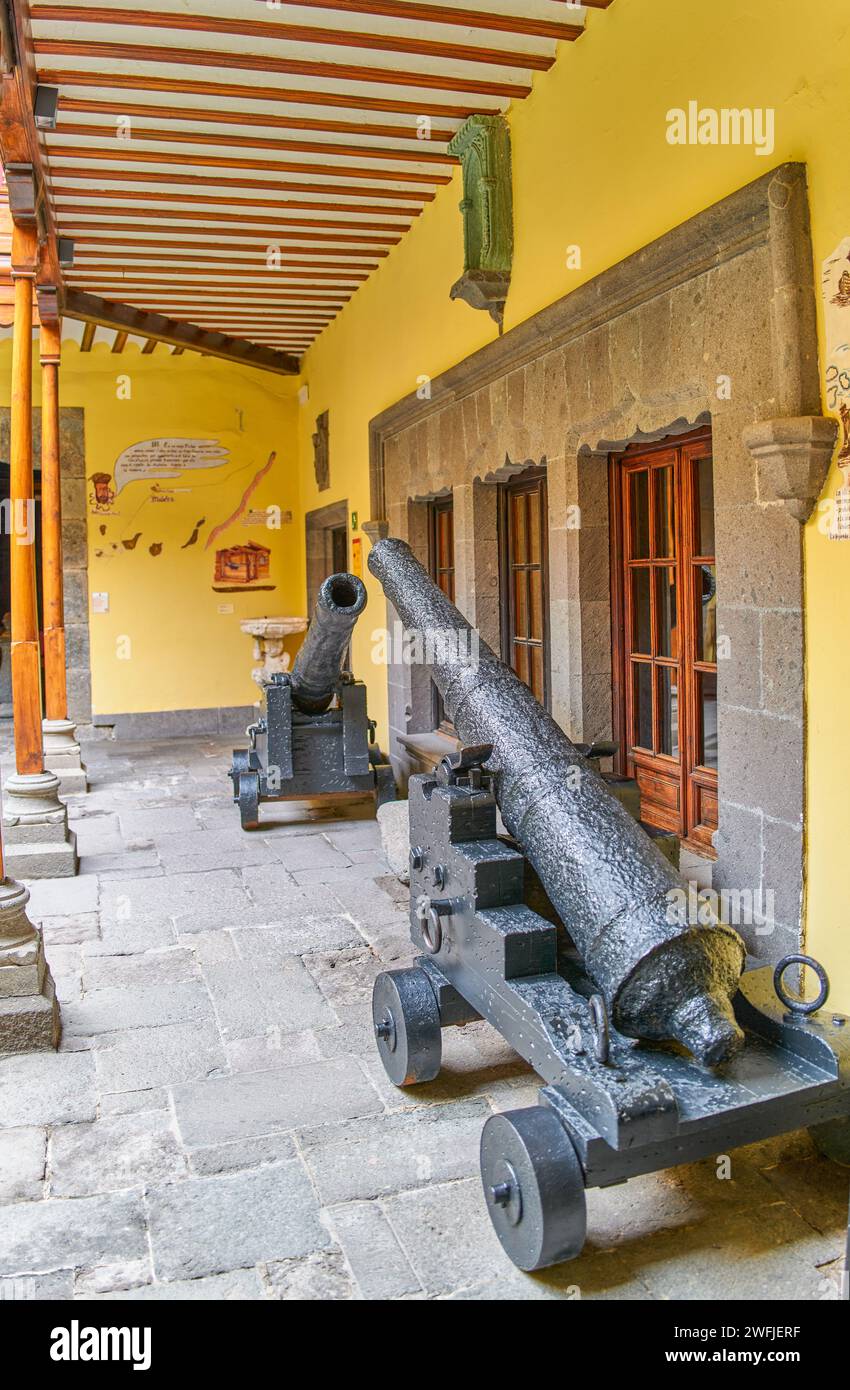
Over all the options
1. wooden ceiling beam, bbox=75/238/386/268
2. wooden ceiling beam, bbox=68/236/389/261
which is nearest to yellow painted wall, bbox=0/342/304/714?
wooden ceiling beam, bbox=75/238/386/268

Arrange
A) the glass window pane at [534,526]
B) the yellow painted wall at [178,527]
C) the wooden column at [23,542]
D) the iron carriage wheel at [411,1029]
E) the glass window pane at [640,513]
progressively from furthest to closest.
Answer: the yellow painted wall at [178,527]
the glass window pane at [534,526]
the wooden column at [23,542]
the glass window pane at [640,513]
the iron carriage wheel at [411,1029]

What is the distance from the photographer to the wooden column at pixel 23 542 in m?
5.57

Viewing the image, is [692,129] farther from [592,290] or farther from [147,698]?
[147,698]

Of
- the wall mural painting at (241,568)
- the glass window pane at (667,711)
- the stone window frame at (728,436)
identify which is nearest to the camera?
the stone window frame at (728,436)

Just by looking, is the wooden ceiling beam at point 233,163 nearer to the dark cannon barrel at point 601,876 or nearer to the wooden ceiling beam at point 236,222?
the wooden ceiling beam at point 236,222

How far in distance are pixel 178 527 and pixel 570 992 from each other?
9253mm

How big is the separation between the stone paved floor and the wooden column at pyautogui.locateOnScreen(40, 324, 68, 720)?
337cm

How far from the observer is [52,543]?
7.77 metres

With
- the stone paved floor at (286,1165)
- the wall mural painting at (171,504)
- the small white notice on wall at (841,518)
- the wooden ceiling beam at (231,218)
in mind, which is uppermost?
the wooden ceiling beam at (231,218)

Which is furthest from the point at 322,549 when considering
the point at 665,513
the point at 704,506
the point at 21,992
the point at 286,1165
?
the point at 286,1165

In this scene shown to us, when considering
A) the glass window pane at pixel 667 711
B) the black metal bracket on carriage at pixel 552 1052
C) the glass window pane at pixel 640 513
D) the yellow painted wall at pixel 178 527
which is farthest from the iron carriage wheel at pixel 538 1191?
the yellow painted wall at pixel 178 527

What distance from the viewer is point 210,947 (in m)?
Result: 4.49

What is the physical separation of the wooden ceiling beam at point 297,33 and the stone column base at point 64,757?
4.66m

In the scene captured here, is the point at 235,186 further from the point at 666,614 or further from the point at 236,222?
the point at 666,614
